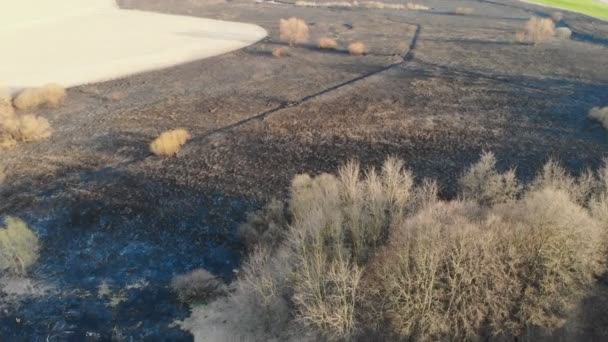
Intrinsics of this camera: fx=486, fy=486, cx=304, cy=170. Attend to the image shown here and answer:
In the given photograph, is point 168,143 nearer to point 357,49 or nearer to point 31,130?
point 31,130

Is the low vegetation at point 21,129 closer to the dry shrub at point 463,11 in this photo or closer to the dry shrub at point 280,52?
the dry shrub at point 280,52

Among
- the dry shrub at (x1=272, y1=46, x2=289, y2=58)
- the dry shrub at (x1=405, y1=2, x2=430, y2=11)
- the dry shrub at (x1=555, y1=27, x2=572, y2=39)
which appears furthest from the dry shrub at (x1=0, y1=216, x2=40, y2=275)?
the dry shrub at (x1=405, y1=2, x2=430, y2=11)

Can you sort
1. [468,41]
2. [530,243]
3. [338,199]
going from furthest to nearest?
[468,41] < [338,199] < [530,243]

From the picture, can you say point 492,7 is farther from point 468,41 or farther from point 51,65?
point 51,65

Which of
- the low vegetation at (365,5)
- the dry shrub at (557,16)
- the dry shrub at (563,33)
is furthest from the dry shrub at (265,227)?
the dry shrub at (557,16)

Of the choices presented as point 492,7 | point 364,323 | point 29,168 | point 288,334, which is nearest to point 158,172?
point 29,168
